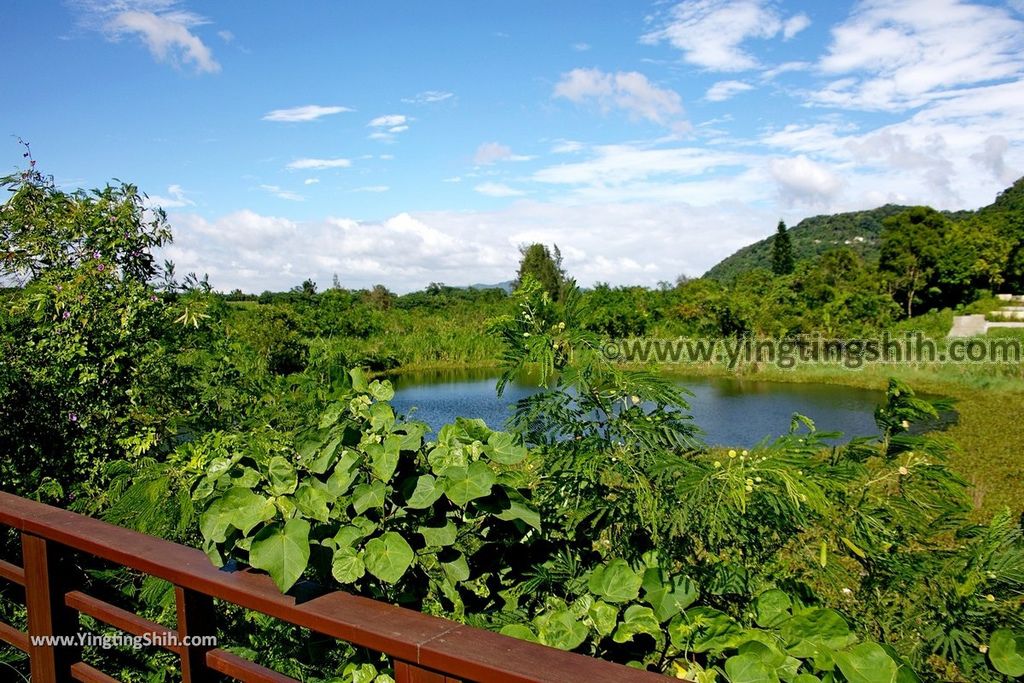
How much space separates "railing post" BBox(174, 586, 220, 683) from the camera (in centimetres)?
114

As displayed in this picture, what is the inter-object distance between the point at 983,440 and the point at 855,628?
10390mm

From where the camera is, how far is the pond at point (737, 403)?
11695 mm

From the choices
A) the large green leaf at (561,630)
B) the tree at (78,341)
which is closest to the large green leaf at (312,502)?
the large green leaf at (561,630)

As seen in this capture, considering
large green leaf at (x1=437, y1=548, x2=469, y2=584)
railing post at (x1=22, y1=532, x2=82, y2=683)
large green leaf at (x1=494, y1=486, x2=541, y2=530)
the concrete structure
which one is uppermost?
the concrete structure

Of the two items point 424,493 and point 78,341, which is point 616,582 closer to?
point 424,493

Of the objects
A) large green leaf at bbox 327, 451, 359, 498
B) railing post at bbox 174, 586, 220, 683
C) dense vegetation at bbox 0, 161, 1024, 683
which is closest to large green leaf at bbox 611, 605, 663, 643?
dense vegetation at bbox 0, 161, 1024, 683

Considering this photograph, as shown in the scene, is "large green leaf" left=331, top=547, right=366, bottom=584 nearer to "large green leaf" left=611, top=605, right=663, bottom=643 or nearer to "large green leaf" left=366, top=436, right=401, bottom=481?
"large green leaf" left=366, top=436, right=401, bottom=481

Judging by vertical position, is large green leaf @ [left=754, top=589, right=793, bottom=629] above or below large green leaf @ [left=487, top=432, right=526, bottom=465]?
below

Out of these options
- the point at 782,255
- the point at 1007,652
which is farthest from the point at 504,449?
the point at 782,255

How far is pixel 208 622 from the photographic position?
1.17m

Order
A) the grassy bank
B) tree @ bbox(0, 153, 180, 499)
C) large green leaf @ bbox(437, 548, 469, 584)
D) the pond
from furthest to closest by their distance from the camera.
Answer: the pond < the grassy bank < tree @ bbox(0, 153, 180, 499) < large green leaf @ bbox(437, 548, 469, 584)

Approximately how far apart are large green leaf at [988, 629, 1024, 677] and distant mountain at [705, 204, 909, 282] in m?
53.6

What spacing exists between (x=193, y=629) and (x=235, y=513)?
0.22 meters

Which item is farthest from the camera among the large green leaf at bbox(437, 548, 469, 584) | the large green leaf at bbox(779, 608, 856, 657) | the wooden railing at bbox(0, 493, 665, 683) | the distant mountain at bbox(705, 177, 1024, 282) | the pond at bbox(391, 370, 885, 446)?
the distant mountain at bbox(705, 177, 1024, 282)
